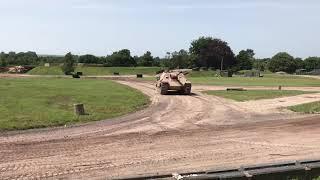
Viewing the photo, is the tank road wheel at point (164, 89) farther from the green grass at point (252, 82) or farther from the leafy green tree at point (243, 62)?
the leafy green tree at point (243, 62)

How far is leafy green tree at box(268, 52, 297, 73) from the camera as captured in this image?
505 ft

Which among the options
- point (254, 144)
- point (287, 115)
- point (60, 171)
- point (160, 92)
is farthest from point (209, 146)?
point (160, 92)

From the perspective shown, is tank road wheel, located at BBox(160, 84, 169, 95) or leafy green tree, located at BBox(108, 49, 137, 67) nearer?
tank road wheel, located at BBox(160, 84, 169, 95)

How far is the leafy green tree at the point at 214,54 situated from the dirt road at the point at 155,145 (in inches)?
4659

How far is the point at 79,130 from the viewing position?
67.3 feet

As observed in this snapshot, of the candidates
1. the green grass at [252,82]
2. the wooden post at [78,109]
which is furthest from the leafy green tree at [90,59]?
the wooden post at [78,109]

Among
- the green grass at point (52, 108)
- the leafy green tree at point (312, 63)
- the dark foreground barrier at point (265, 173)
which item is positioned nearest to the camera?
the dark foreground barrier at point (265, 173)

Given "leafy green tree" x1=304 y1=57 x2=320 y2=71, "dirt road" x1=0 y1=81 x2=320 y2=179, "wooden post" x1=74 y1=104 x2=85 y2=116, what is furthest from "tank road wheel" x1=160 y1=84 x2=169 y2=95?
"leafy green tree" x1=304 y1=57 x2=320 y2=71

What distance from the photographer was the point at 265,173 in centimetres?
902

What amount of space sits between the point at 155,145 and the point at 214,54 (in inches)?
5072

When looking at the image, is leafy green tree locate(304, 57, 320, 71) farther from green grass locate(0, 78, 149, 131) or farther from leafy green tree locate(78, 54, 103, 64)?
green grass locate(0, 78, 149, 131)

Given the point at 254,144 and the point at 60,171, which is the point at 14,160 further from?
the point at 254,144

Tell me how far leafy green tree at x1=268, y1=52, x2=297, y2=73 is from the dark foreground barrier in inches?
5756

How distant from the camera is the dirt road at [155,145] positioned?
45.0 ft
